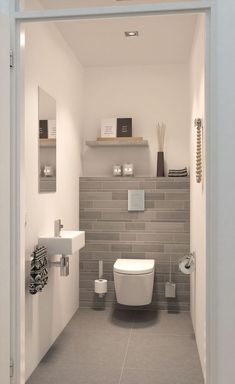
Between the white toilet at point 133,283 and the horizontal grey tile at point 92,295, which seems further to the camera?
the horizontal grey tile at point 92,295

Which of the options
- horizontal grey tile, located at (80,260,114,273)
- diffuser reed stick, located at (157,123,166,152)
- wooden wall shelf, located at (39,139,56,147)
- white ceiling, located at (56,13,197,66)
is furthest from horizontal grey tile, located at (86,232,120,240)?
white ceiling, located at (56,13,197,66)

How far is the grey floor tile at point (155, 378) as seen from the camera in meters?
2.69

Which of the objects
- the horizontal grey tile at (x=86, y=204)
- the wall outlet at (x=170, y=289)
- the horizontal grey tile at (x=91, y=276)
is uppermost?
the horizontal grey tile at (x=86, y=204)

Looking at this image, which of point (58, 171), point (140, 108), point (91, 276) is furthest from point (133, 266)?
point (140, 108)

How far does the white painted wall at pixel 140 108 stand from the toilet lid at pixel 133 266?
1.00 meters

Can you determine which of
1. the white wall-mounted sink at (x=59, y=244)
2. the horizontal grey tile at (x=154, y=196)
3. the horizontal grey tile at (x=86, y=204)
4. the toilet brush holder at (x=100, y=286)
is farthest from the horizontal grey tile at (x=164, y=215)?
the white wall-mounted sink at (x=59, y=244)

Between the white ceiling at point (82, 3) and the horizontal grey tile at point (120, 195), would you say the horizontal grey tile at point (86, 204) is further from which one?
the white ceiling at point (82, 3)

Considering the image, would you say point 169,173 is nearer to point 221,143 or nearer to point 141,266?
point 141,266

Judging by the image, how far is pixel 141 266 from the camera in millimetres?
3850

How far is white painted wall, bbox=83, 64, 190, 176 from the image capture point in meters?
4.39

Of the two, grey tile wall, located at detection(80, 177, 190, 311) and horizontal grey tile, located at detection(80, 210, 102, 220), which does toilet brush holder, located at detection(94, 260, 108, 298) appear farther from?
horizontal grey tile, located at detection(80, 210, 102, 220)

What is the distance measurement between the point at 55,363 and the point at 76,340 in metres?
0.50

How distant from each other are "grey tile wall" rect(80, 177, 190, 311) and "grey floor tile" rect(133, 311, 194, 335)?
13cm

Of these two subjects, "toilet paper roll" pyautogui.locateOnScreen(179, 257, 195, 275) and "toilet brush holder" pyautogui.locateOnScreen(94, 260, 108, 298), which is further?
"toilet brush holder" pyautogui.locateOnScreen(94, 260, 108, 298)
